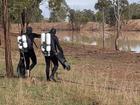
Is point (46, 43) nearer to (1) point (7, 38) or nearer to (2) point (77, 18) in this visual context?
(1) point (7, 38)

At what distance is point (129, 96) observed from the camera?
11.5 m

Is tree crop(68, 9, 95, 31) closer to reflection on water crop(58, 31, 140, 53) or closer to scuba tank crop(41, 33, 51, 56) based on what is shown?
reflection on water crop(58, 31, 140, 53)

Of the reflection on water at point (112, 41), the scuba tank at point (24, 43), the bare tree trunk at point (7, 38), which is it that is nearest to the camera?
the bare tree trunk at point (7, 38)

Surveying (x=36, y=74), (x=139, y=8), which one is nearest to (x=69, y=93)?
(x=36, y=74)

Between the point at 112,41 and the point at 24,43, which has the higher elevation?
the point at 24,43

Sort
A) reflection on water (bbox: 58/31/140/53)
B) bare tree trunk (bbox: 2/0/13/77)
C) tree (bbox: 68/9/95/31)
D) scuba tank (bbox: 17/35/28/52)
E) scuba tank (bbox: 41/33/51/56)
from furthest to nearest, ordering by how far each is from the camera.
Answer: tree (bbox: 68/9/95/31)
reflection on water (bbox: 58/31/140/53)
scuba tank (bbox: 17/35/28/52)
bare tree trunk (bbox: 2/0/13/77)
scuba tank (bbox: 41/33/51/56)

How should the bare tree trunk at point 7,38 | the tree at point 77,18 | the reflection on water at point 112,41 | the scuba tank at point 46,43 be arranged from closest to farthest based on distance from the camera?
the scuba tank at point 46,43 < the bare tree trunk at point 7,38 < the reflection on water at point 112,41 < the tree at point 77,18

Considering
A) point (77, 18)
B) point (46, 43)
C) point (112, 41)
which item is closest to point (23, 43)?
point (46, 43)

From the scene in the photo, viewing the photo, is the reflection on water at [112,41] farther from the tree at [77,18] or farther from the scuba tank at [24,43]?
the tree at [77,18]

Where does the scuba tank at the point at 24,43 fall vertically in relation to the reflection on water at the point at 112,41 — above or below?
above

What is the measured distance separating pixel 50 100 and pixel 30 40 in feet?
16.4

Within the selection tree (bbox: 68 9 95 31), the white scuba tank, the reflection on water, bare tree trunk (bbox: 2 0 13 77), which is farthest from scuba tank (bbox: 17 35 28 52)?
tree (bbox: 68 9 95 31)

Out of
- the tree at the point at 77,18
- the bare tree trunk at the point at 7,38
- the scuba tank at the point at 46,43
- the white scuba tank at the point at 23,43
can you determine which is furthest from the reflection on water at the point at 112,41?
the tree at the point at 77,18

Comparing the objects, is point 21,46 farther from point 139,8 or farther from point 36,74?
point 139,8
